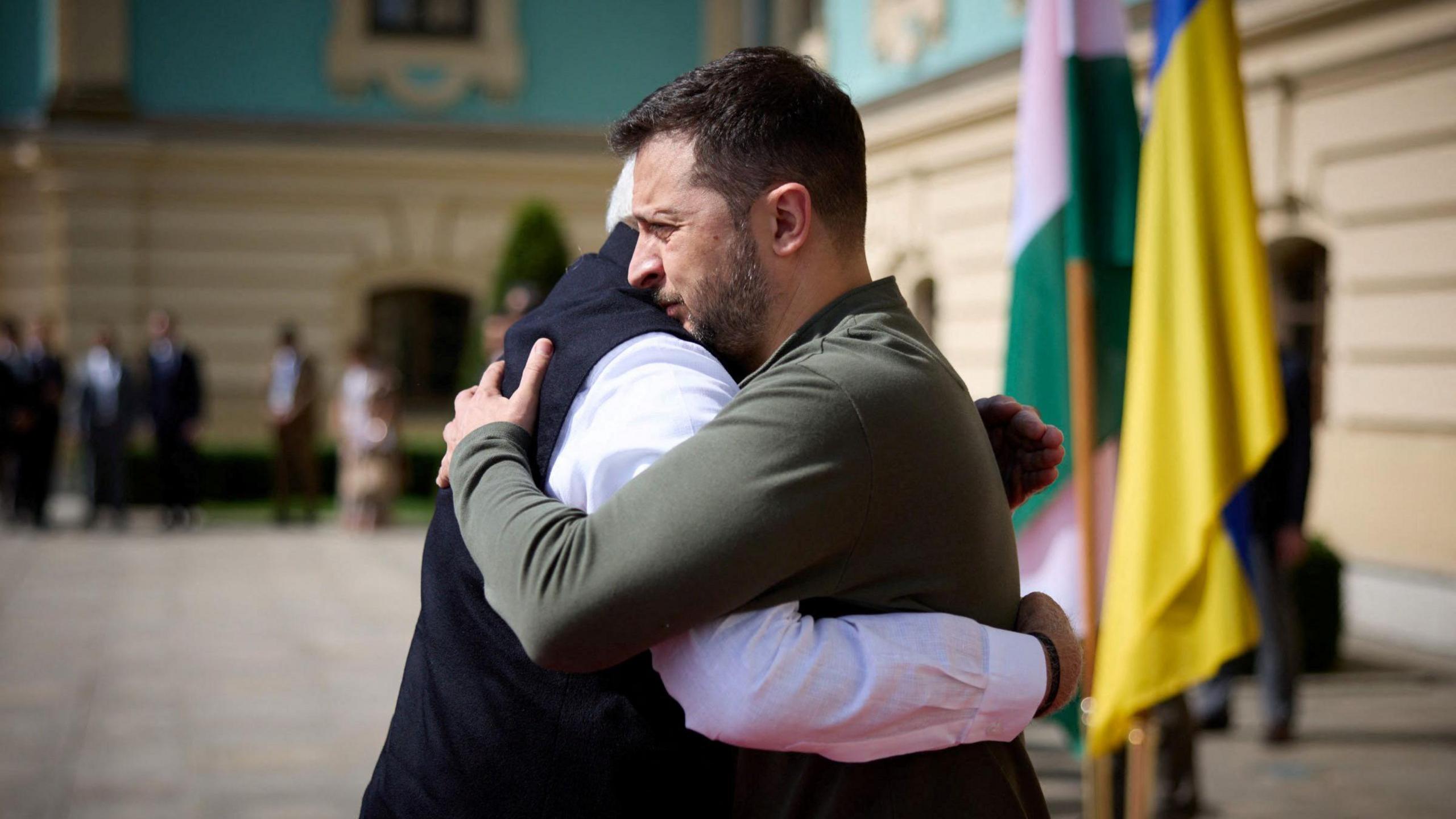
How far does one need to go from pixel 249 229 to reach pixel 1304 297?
14014mm

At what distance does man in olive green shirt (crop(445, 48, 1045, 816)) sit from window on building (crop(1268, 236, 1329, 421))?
9339 millimetres

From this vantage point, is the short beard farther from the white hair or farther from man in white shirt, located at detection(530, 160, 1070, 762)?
the white hair

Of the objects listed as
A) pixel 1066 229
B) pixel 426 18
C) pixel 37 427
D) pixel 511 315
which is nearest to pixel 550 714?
pixel 1066 229

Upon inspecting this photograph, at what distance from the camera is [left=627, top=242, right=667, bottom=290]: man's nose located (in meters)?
1.76

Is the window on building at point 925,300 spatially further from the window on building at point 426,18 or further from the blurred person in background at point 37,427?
the window on building at point 426,18

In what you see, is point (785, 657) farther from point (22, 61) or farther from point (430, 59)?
point (22, 61)

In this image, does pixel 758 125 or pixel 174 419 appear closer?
pixel 758 125

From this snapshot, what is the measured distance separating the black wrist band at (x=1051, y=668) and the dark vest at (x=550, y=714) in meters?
0.39

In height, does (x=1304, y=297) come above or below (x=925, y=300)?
above

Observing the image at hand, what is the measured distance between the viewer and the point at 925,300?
15.1 m

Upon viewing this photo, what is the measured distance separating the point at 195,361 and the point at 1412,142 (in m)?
11.2

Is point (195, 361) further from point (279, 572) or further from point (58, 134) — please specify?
point (58, 134)

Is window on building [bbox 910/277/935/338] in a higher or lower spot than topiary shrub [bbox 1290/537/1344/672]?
higher

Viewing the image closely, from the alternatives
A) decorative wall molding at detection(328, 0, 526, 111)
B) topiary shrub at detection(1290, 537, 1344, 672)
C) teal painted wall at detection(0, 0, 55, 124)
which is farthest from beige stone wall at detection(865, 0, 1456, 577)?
teal painted wall at detection(0, 0, 55, 124)
